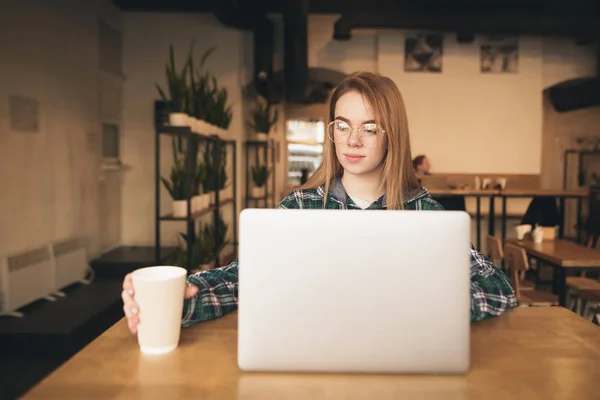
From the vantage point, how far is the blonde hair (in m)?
1.26

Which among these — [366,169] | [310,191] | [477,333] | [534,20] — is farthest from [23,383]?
[534,20]

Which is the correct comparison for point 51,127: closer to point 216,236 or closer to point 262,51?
point 216,236

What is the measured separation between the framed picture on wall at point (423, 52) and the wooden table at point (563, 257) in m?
4.15

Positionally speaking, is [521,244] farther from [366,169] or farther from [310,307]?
[310,307]

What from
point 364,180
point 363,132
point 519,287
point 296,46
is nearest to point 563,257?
point 519,287

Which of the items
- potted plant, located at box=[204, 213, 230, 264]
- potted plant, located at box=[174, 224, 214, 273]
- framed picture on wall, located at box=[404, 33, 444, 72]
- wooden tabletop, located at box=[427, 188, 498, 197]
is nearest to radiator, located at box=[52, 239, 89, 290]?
potted plant, located at box=[174, 224, 214, 273]

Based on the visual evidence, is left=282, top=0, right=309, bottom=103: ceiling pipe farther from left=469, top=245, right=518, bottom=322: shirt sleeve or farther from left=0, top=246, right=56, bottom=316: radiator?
left=469, top=245, right=518, bottom=322: shirt sleeve

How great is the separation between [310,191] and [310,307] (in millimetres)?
744

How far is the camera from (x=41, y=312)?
3508 millimetres

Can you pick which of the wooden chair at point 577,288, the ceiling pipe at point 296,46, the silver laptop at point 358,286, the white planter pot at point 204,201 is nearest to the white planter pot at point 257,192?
the ceiling pipe at point 296,46

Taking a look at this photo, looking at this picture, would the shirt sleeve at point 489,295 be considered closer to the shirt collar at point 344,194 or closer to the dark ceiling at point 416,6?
the shirt collar at point 344,194

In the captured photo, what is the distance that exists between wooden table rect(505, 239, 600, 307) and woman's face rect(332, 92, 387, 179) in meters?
2.42

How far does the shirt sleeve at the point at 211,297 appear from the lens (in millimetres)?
1036

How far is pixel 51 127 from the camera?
160 inches
